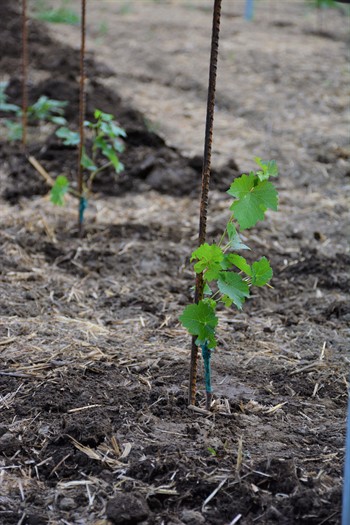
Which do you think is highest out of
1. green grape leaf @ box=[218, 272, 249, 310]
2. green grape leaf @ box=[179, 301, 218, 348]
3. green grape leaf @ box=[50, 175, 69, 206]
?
green grape leaf @ box=[218, 272, 249, 310]

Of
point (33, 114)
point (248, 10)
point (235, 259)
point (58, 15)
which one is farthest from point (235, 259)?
point (248, 10)

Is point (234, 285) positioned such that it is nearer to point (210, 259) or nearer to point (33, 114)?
point (210, 259)

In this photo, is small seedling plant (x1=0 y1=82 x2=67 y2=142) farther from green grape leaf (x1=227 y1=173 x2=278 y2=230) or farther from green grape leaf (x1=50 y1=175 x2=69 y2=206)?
green grape leaf (x1=227 y1=173 x2=278 y2=230)

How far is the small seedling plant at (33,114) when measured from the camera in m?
5.84

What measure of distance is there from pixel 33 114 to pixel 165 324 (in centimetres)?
327

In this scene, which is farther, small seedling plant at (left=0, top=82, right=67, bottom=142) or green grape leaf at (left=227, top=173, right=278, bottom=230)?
small seedling plant at (left=0, top=82, right=67, bottom=142)

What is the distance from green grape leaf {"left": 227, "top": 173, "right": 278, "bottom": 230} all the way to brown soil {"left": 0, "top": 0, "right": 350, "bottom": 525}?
0.77 meters

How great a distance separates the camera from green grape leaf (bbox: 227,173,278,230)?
277cm

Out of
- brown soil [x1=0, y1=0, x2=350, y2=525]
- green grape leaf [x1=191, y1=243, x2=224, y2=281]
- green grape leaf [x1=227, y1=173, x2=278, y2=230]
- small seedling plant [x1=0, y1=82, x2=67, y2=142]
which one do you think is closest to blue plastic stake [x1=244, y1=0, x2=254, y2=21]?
brown soil [x1=0, y1=0, x2=350, y2=525]

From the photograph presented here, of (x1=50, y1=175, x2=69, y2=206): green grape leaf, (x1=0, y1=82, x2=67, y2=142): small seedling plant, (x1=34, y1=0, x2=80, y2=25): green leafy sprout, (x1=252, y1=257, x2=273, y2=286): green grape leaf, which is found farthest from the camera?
(x1=34, y1=0, x2=80, y2=25): green leafy sprout

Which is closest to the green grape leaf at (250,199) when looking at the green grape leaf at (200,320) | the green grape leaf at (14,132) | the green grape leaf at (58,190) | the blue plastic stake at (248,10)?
the green grape leaf at (200,320)

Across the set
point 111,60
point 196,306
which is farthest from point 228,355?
point 111,60

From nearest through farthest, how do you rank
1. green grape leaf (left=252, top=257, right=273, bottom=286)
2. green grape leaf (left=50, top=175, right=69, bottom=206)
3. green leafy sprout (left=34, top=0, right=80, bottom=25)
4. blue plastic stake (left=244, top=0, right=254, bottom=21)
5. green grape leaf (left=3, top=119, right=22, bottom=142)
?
1. green grape leaf (left=252, top=257, right=273, bottom=286)
2. green grape leaf (left=50, top=175, right=69, bottom=206)
3. green grape leaf (left=3, top=119, right=22, bottom=142)
4. green leafy sprout (left=34, top=0, right=80, bottom=25)
5. blue plastic stake (left=244, top=0, right=254, bottom=21)

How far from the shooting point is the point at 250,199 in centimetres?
279
